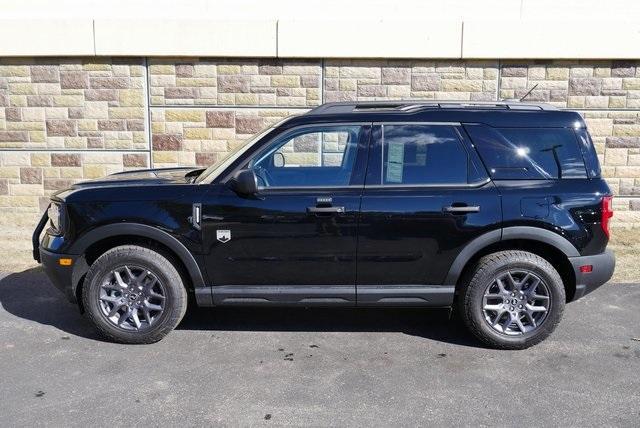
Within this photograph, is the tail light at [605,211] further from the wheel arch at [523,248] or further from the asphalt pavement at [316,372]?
the asphalt pavement at [316,372]

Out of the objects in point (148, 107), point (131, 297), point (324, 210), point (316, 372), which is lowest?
point (316, 372)

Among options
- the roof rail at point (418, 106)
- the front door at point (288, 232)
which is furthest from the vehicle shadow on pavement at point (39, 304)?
the roof rail at point (418, 106)

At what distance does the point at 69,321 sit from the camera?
16.0ft

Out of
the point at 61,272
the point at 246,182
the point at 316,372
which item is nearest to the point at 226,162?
the point at 246,182

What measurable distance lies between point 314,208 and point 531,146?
169 centimetres

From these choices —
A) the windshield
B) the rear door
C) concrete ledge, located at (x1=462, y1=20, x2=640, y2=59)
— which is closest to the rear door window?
the rear door

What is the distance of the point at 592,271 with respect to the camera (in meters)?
4.31

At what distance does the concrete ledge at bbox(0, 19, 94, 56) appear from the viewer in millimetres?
8008

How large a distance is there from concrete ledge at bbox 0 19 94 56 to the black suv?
4506mm

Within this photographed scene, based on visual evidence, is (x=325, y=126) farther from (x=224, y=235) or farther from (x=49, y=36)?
(x=49, y=36)

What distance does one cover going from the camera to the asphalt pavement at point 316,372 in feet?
11.1

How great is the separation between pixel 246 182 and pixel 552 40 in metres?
5.76

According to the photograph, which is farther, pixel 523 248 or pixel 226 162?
pixel 226 162

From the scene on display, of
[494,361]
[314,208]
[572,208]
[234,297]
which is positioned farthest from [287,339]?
[572,208]
